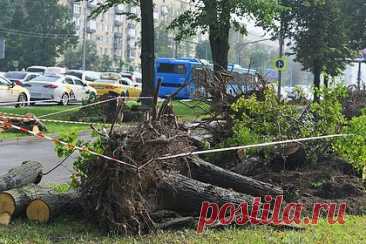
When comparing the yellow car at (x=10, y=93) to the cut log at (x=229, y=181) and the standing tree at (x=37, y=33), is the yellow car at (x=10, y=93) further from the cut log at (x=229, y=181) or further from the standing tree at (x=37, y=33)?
the standing tree at (x=37, y=33)

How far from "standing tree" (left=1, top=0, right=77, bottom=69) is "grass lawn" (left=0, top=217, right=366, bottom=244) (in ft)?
211

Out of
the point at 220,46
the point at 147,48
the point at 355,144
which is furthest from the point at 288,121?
the point at 220,46

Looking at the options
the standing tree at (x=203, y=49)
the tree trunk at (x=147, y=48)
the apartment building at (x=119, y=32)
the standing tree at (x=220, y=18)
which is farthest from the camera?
the apartment building at (x=119, y=32)

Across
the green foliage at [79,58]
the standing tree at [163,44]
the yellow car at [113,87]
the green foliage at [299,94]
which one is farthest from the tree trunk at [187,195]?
the standing tree at [163,44]

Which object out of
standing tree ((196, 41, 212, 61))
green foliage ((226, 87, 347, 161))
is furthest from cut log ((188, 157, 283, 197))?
standing tree ((196, 41, 212, 61))

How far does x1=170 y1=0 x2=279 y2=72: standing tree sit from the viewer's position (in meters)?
24.5

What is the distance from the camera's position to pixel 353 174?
9.75 m

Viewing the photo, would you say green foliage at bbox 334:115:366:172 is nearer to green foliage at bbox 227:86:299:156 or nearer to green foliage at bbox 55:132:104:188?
green foliage at bbox 227:86:299:156

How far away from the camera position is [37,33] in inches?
2785

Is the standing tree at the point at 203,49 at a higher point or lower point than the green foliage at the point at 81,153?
higher

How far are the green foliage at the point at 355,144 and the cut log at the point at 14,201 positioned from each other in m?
4.55

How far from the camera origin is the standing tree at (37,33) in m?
69.9

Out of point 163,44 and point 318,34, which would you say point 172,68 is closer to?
point 318,34

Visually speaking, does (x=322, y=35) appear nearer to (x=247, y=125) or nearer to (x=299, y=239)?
(x=247, y=125)
